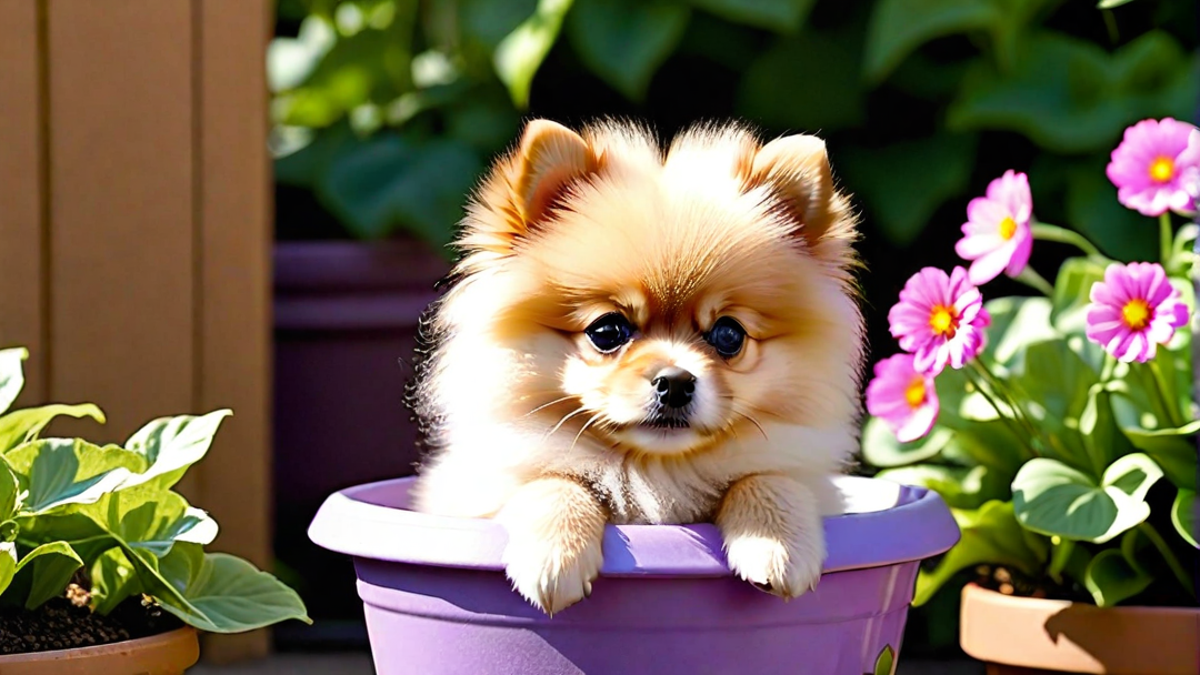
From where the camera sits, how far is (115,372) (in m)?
2.56

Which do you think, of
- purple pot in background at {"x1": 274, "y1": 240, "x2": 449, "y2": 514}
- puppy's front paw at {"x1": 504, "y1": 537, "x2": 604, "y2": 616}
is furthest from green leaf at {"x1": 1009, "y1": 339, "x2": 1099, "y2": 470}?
purple pot in background at {"x1": 274, "y1": 240, "x2": 449, "y2": 514}

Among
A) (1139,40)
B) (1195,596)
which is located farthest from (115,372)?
(1139,40)

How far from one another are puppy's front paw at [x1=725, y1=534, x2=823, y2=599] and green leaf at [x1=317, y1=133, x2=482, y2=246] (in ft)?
5.41

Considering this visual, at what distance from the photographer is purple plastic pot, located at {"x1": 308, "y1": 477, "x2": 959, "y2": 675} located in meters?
1.50

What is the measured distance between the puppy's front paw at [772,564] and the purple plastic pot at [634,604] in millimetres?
25

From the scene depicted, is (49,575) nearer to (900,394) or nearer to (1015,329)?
(900,394)

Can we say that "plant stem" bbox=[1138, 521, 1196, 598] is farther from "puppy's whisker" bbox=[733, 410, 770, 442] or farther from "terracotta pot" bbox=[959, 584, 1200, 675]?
"puppy's whisker" bbox=[733, 410, 770, 442]

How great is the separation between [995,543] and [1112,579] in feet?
0.64

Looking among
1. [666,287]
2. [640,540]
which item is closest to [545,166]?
[666,287]

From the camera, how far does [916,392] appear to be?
216cm

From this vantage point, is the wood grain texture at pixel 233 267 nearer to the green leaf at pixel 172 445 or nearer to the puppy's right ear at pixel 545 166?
the green leaf at pixel 172 445

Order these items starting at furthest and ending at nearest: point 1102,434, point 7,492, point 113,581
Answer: point 1102,434 → point 113,581 → point 7,492

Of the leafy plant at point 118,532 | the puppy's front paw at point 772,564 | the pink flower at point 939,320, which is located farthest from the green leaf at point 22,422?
the pink flower at point 939,320

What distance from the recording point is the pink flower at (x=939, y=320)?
1.94 m
